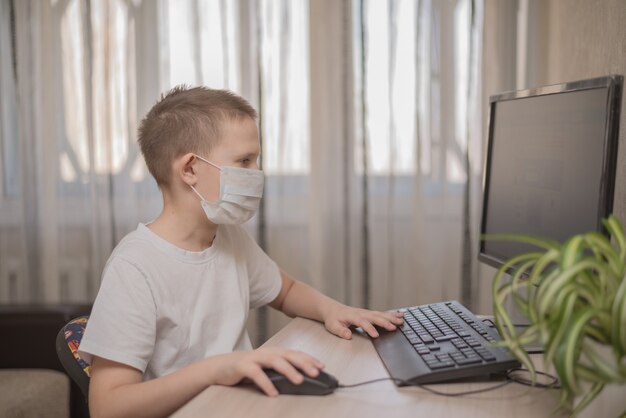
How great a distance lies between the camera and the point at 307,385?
3.21ft

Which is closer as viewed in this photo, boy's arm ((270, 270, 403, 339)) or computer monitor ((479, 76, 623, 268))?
computer monitor ((479, 76, 623, 268))

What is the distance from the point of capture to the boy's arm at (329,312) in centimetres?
132

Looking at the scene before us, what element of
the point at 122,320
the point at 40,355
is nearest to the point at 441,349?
the point at 122,320

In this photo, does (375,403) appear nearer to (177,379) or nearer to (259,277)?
(177,379)

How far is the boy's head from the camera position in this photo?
135 centimetres

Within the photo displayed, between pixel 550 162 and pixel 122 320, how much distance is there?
31.2 inches

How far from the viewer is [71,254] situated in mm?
2867

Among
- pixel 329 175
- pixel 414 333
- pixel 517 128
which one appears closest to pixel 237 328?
pixel 414 333

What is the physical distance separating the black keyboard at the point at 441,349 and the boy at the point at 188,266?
0.06 meters

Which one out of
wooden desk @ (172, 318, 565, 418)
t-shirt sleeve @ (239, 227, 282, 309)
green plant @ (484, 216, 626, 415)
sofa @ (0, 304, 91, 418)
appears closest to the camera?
green plant @ (484, 216, 626, 415)

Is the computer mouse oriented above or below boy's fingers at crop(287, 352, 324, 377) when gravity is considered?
below

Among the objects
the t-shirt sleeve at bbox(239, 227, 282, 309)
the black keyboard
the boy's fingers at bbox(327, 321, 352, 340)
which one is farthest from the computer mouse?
the t-shirt sleeve at bbox(239, 227, 282, 309)

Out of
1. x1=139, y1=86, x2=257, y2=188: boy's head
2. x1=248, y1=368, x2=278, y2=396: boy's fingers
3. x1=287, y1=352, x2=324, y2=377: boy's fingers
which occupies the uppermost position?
x1=139, y1=86, x2=257, y2=188: boy's head

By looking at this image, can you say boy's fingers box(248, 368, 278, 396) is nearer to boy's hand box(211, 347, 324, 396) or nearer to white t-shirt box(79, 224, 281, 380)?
boy's hand box(211, 347, 324, 396)
